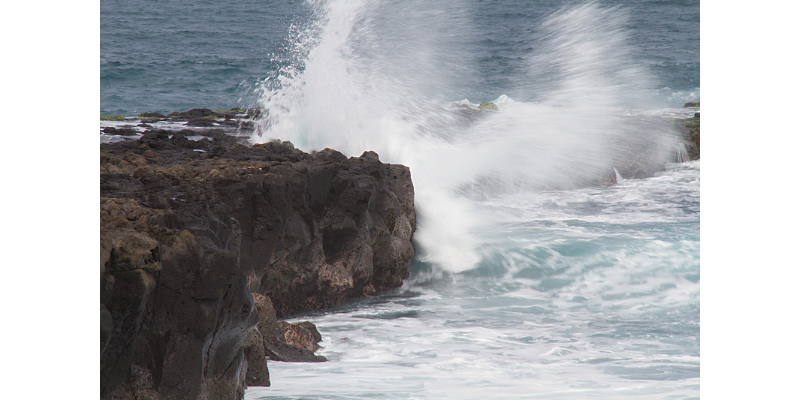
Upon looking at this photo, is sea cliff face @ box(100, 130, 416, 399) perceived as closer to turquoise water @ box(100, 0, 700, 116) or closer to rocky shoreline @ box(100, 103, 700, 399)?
rocky shoreline @ box(100, 103, 700, 399)

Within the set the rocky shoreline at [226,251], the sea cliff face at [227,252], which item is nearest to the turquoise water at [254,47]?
the rocky shoreline at [226,251]

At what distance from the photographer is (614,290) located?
4.98 meters

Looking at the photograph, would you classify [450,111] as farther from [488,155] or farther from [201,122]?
[201,122]

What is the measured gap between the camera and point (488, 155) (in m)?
7.95

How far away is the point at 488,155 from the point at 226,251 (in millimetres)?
6206

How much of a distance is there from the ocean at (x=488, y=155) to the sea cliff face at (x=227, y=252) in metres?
0.28

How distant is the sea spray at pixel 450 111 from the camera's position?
249 inches

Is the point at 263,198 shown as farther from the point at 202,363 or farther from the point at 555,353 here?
the point at 555,353

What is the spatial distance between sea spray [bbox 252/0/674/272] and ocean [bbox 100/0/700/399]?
3 cm

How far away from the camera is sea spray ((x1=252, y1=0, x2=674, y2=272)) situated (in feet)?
20.7

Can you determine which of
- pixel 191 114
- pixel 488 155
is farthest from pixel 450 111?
pixel 191 114

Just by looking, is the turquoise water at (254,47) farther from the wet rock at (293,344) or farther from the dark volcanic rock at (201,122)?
the wet rock at (293,344)
